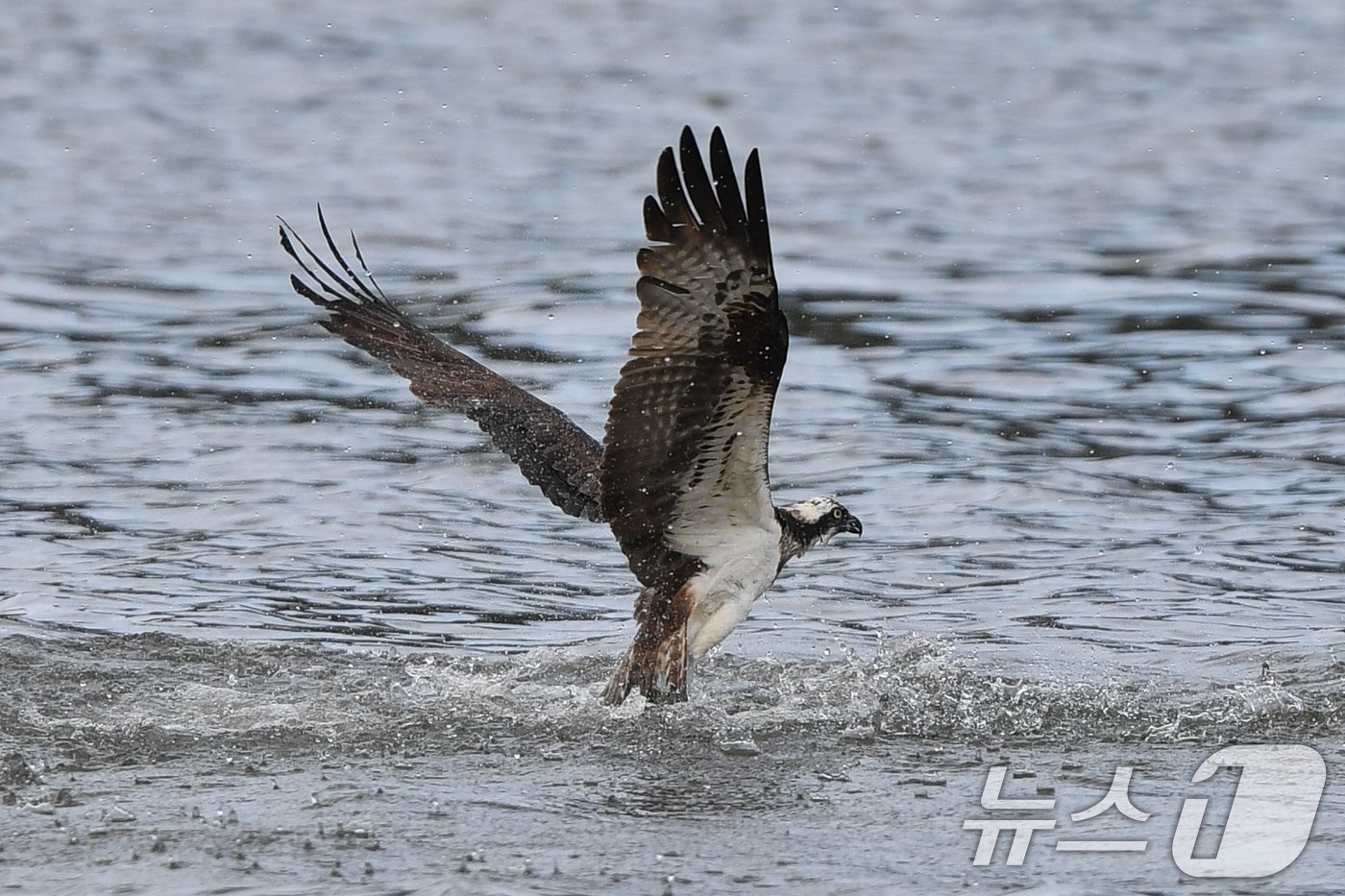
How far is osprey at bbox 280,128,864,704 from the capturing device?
6.33m

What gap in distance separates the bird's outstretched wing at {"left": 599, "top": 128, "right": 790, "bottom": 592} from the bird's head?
0.36 metres

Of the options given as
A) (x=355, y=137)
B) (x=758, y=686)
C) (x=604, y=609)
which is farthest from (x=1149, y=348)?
(x=355, y=137)

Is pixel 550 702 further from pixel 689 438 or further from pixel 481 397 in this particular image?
pixel 481 397

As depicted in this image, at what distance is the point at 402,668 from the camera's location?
7.90 meters

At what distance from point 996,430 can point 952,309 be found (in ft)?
8.54

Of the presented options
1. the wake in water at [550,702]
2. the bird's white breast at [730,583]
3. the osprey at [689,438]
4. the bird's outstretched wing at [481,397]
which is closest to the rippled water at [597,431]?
the wake in water at [550,702]

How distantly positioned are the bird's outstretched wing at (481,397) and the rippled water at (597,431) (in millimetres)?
643

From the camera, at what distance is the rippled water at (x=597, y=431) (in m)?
6.40

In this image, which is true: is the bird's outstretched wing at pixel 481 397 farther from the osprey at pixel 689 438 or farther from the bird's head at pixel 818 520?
the bird's head at pixel 818 520

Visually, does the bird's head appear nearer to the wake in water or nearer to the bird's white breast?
the bird's white breast

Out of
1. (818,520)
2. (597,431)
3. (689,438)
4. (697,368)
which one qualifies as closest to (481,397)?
(818,520)

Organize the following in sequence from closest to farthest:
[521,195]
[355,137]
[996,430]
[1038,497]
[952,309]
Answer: [1038,497] → [996,430] → [952,309] → [521,195] → [355,137]

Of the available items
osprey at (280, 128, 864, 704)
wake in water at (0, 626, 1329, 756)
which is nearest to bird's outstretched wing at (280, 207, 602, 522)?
osprey at (280, 128, 864, 704)

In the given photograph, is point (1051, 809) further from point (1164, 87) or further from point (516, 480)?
point (1164, 87)
